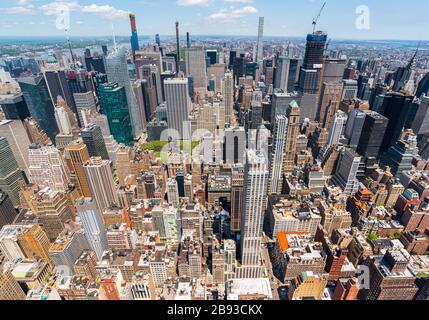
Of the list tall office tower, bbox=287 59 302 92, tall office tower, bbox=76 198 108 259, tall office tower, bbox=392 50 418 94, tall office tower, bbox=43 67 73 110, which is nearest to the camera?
tall office tower, bbox=76 198 108 259

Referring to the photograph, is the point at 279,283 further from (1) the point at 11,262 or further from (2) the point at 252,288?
(1) the point at 11,262

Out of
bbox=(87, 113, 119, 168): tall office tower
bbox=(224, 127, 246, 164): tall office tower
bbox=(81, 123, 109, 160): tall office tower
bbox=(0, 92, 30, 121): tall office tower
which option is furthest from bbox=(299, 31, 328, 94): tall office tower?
bbox=(0, 92, 30, 121): tall office tower

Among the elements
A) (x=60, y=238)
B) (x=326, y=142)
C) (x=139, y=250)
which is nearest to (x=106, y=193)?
(x=60, y=238)

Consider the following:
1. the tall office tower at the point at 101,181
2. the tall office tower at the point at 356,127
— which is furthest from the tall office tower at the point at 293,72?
the tall office tower at the point at 101,181

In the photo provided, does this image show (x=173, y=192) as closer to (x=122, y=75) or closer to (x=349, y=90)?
(x=122, y=75)

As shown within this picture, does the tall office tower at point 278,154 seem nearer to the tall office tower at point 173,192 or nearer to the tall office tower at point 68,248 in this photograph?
the tall office tower at point 173,192

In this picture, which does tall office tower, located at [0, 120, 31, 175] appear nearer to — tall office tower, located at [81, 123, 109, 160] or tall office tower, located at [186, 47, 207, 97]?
tall office tower, located at [81, 123, 109, 160]
